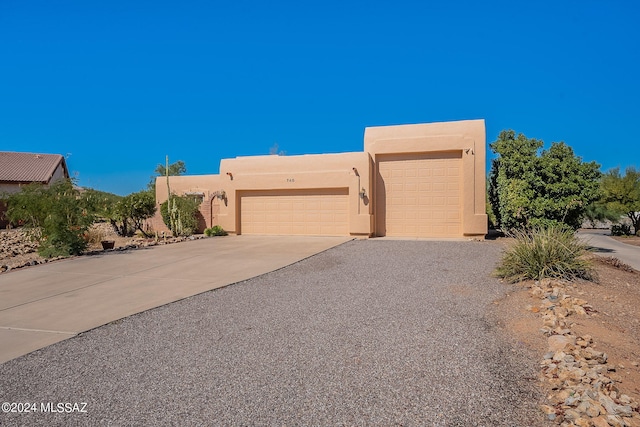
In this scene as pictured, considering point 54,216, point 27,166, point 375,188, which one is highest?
point 27,166

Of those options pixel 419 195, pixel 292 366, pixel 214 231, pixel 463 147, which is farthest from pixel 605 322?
pixel 214 231

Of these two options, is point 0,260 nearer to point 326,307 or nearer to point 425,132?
point 326,307

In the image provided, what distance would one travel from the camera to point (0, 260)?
1383 cm

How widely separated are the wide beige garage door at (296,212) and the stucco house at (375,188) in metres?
0.05

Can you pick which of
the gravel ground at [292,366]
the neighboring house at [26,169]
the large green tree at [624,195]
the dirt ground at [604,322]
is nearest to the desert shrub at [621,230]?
the large green tree at [624,195]

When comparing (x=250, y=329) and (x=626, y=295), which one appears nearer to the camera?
(x=250, y=329)

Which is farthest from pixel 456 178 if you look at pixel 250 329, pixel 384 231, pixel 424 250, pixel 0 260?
pixel 0 260

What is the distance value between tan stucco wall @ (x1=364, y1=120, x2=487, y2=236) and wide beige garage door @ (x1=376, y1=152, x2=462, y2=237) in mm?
393

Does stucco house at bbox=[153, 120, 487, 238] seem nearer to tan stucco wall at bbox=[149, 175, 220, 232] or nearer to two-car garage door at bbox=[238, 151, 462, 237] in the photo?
Result: two-car garage door at bbox=[238, 151, 462, 237]

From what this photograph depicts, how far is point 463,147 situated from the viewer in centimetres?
1712

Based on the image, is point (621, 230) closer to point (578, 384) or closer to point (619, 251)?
point (619, 251)

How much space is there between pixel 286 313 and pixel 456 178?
13.1 meters

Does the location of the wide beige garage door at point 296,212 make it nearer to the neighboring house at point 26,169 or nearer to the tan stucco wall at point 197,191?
the tan stucco wall at point 197,191

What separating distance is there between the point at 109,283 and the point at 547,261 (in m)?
9.17
